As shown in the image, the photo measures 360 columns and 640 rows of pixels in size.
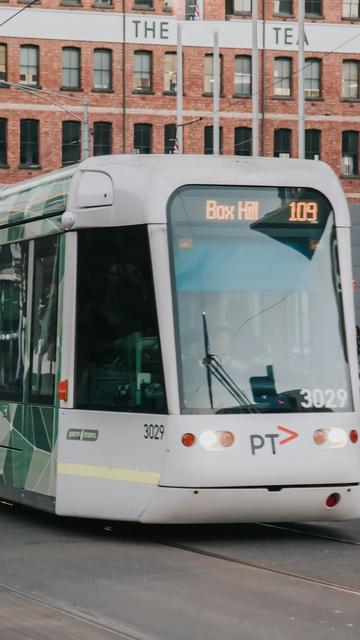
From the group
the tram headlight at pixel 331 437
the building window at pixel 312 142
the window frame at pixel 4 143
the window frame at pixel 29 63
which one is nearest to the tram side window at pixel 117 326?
the tram headlight at pixel 331 437

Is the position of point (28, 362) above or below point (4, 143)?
below

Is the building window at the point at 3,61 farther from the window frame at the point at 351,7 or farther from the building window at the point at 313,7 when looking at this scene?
the window frame at the point at 351,7

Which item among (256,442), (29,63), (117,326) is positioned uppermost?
(29,63)

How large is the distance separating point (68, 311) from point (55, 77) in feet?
179

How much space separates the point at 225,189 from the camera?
36.5 feet

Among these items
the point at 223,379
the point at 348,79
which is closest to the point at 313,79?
the point at 348,79

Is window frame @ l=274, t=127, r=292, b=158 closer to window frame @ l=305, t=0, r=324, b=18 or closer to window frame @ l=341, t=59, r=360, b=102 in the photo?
window frame @ l=341, t=59, r=360, b=102

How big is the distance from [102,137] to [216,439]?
183 feet

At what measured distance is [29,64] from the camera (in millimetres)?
64938

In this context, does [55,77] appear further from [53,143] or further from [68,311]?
[68,311]

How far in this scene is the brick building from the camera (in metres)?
64.8

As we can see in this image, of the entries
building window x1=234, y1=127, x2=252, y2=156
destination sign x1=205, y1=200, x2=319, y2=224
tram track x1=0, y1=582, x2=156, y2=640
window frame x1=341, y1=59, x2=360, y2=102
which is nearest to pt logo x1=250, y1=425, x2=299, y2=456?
destination sign x1=205, y1=200, x2=319, y2=224

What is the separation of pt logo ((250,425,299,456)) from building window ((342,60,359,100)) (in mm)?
58584

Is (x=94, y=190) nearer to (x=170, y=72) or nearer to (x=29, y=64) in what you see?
(x=29, y=64)
